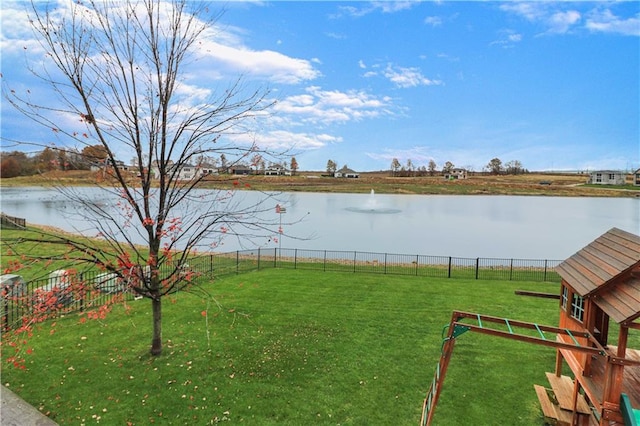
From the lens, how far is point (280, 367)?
8336 millimetres

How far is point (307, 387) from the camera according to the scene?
7543 mm

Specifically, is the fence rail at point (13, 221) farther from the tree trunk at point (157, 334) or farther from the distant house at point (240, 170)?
the distant house at point (240, 170)

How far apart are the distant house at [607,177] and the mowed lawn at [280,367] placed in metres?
115

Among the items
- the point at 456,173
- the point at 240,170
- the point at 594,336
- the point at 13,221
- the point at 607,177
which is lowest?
the point at 594,336

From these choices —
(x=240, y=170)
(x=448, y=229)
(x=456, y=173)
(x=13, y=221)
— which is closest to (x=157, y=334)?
(x=13, y=221)

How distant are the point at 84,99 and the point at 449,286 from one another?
15.4 meters

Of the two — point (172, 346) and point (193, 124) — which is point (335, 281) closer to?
point (172, 346)

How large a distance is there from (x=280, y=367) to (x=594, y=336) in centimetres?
626

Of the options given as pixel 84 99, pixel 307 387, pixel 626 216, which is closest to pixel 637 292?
pixel 307 387

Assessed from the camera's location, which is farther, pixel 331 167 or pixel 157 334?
pixel 331 167

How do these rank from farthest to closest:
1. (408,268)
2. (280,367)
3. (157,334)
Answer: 1. (408,268)
2. (157,334)
3. (280,367)

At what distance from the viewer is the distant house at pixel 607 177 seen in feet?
325

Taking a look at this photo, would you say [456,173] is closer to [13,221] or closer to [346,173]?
[346,173]

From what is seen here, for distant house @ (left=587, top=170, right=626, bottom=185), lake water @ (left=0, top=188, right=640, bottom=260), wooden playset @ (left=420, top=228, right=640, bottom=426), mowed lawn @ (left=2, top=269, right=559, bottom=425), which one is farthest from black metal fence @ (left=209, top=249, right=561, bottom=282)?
distant house @ (left=587, top=170, right=626, bottom=185)
